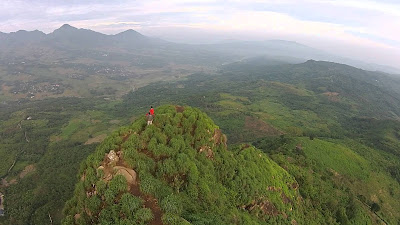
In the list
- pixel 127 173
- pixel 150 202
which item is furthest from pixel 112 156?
pixel 150 202

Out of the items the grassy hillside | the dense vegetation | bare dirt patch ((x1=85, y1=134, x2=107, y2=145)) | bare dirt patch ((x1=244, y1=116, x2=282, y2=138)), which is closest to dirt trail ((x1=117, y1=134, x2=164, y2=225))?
the dense vegetation

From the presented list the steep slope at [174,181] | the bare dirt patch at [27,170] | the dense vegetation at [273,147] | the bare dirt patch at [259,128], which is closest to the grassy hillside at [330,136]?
the bare dirt patch at [259,128]

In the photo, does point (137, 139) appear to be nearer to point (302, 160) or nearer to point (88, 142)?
point (302, 160)

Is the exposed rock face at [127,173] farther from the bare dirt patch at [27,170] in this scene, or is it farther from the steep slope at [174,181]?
the bare dirt patch at [27,170]

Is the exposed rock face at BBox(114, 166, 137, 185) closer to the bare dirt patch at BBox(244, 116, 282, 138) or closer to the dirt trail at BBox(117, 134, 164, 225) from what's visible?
the dirt trail at BBox(117, 134, 164, 225)

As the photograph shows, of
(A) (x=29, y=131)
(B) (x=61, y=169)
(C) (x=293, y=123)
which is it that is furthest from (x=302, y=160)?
(A) (x=29, y=131)

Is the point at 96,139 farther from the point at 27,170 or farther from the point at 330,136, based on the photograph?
the point at 330,136
